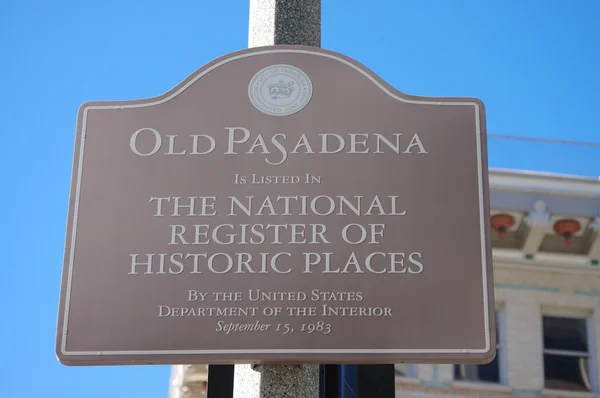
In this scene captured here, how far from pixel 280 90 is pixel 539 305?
1871cm

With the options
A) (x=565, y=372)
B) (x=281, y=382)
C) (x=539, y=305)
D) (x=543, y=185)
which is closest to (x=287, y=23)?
(x=281, y=382)

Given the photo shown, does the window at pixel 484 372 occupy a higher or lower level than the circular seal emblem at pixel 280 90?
higher

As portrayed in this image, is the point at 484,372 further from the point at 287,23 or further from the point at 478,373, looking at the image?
the point at 287,23

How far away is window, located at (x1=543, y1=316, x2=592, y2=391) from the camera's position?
76.5 feet

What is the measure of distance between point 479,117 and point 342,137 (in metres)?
0.77

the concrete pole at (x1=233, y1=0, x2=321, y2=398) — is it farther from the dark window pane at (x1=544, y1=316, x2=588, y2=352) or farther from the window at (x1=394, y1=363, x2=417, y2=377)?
the dark window pane at (x1=544, y1=316, x2=588, y2=352)

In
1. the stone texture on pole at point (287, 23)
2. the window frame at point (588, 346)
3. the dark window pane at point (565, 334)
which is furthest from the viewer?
the dark window pane at point (565, 334)

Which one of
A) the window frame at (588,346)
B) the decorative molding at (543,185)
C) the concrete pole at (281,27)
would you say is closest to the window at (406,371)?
the window frame at (588,346)

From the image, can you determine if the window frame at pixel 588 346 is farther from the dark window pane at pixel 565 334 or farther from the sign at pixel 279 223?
the sign at pixel 279 223

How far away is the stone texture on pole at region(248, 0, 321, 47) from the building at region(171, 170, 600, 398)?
15.8 meters

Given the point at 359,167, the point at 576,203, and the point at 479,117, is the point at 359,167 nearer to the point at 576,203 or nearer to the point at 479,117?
the point at 479,117

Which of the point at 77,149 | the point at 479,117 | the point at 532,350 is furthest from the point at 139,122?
the point at 532,350

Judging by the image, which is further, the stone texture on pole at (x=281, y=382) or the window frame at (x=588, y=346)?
the window frame at (x=588, y=346)

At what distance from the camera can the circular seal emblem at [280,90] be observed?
6.01 meters
